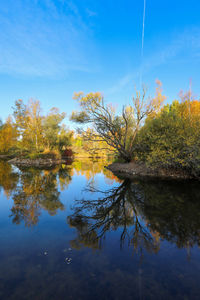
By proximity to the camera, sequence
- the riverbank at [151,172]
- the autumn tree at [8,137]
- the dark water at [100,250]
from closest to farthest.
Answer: the dark water at [100,250]
the riverbank at [151,172]
the autumn tree at [8,137]

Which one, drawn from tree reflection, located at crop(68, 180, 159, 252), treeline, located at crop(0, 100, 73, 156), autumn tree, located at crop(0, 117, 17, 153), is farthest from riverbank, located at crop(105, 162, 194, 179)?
autumn tree, located at crop(0, 117, 17, 153)

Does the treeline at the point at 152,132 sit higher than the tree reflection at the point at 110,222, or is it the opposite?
the treeline at the point at 152,132

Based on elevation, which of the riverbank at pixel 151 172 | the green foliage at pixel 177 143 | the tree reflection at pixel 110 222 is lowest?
the tree reflection at pixel 110 222

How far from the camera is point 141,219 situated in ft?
19.3

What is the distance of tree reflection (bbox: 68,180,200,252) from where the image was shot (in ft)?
14.9

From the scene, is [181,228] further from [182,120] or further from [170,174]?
[182,120]

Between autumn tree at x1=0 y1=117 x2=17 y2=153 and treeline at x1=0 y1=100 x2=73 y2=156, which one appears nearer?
treeline at x1=0 y1=100 x2=73 y2=156

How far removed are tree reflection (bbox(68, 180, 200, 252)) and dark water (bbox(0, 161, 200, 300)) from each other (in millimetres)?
29

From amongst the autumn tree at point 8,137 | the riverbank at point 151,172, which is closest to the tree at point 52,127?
the autumn tree at point 8,137

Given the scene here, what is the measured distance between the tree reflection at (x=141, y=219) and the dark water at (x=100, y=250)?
0.10 feet

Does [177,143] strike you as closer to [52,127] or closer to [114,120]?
→ [114,120]

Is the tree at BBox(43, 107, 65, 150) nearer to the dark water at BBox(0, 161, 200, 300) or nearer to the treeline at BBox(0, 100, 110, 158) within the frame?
the treeline at BBox(0, 100, 110, 158)

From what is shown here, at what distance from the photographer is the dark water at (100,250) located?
2852 mm

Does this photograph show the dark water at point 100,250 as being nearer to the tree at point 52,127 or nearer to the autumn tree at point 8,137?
the tree at point 52,127
